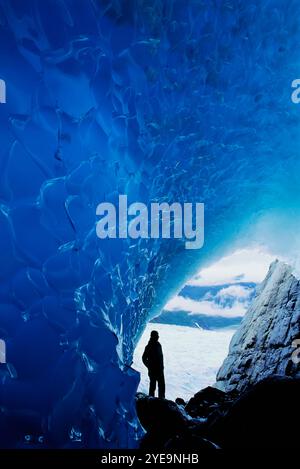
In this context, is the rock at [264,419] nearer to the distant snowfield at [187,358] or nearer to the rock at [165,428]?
the rock at [165,428]

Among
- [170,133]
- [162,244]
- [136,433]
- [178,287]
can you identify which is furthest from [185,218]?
[136,433]

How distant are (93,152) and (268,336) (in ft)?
15.0

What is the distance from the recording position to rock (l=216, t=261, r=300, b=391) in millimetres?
5184

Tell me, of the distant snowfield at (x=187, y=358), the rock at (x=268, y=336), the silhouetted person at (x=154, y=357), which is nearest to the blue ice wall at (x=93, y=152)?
the silhouetted person at (x=154, y=357)

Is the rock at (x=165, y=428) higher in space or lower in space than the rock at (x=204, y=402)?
higher

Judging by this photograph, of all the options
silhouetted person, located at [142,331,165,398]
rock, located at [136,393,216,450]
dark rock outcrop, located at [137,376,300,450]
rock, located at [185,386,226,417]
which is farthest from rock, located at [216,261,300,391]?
dark rock outcrop, located at [137,376,300,450]

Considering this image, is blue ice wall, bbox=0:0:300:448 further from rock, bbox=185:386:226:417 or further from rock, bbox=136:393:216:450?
rock, bbox=185:386:226:417

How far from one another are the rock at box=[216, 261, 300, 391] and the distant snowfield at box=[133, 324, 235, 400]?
7.47 ft

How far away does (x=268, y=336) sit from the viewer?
19.1 feet

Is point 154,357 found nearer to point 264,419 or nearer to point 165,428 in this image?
point 165,428

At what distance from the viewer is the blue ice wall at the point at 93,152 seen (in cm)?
180

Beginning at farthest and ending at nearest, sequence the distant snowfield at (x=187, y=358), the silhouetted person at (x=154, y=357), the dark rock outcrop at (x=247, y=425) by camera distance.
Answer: the distant snowfield at (x=187, y=358)
the silhouetted person at (x=154, y=357)
the dark rock outcrop at (x=247, y=425)

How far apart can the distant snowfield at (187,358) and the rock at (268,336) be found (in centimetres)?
228
